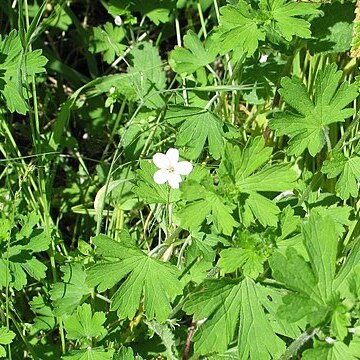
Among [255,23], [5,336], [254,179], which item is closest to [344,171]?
[254,179]

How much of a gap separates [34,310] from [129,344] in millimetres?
406

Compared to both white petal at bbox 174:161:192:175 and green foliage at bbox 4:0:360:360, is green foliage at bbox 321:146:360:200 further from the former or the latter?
white petal at bbox 174:161:192:175

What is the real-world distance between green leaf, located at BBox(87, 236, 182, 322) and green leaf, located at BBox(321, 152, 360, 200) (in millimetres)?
658

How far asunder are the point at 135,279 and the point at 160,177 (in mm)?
364

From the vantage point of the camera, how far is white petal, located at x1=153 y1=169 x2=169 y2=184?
7.50 ft

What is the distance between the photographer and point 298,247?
223 centimetres

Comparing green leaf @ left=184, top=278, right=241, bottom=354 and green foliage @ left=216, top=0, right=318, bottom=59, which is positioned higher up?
green foliage @ left=216, top=0, right=318, bottom=59

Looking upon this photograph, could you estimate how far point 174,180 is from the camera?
2.27 metres

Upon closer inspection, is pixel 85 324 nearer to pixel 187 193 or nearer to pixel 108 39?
pixel 187 193

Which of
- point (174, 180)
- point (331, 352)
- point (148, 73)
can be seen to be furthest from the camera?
point (148, 73)

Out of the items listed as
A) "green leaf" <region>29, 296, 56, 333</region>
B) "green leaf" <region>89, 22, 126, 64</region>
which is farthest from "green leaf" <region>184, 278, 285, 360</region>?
"green leaf" <region>89, 22, 126, 64</region>

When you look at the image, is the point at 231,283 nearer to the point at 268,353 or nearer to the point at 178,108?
the point at 268,353

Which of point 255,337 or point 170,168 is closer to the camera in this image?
point 255,337

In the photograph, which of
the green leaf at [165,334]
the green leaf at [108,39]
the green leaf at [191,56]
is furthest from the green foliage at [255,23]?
the green leaf at [165,334]
